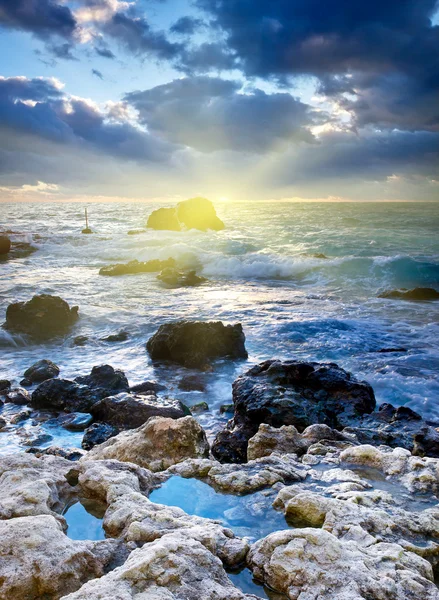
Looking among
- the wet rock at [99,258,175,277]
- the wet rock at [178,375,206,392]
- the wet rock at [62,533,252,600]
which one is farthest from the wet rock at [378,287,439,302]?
the wet rock at [62,533,252,600]

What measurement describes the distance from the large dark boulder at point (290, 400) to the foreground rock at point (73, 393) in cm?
251

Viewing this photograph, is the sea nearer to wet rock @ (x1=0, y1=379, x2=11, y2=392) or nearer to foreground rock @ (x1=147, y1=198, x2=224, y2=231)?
wet rock @ (x1=0, y1=379, x2=11, y2=392)

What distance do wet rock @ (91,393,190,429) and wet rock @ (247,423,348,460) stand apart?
2.08m

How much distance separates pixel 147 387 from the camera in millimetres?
8461

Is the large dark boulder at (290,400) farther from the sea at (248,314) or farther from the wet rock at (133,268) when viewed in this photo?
the wet rock at (133,268)

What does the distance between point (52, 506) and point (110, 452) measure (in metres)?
1.63

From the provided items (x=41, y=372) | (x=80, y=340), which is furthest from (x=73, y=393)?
(x=80, y=340)

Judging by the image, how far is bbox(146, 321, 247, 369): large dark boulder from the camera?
1020 centimetres

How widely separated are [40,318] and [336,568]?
11906 millimetres

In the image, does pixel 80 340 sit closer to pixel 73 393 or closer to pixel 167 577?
pixel 73 393

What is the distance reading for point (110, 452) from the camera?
185 inches

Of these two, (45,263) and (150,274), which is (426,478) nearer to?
(150,274)

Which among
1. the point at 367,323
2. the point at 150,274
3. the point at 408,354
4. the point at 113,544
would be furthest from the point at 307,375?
the point at 150,274

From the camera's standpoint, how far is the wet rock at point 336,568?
2.21 metres
